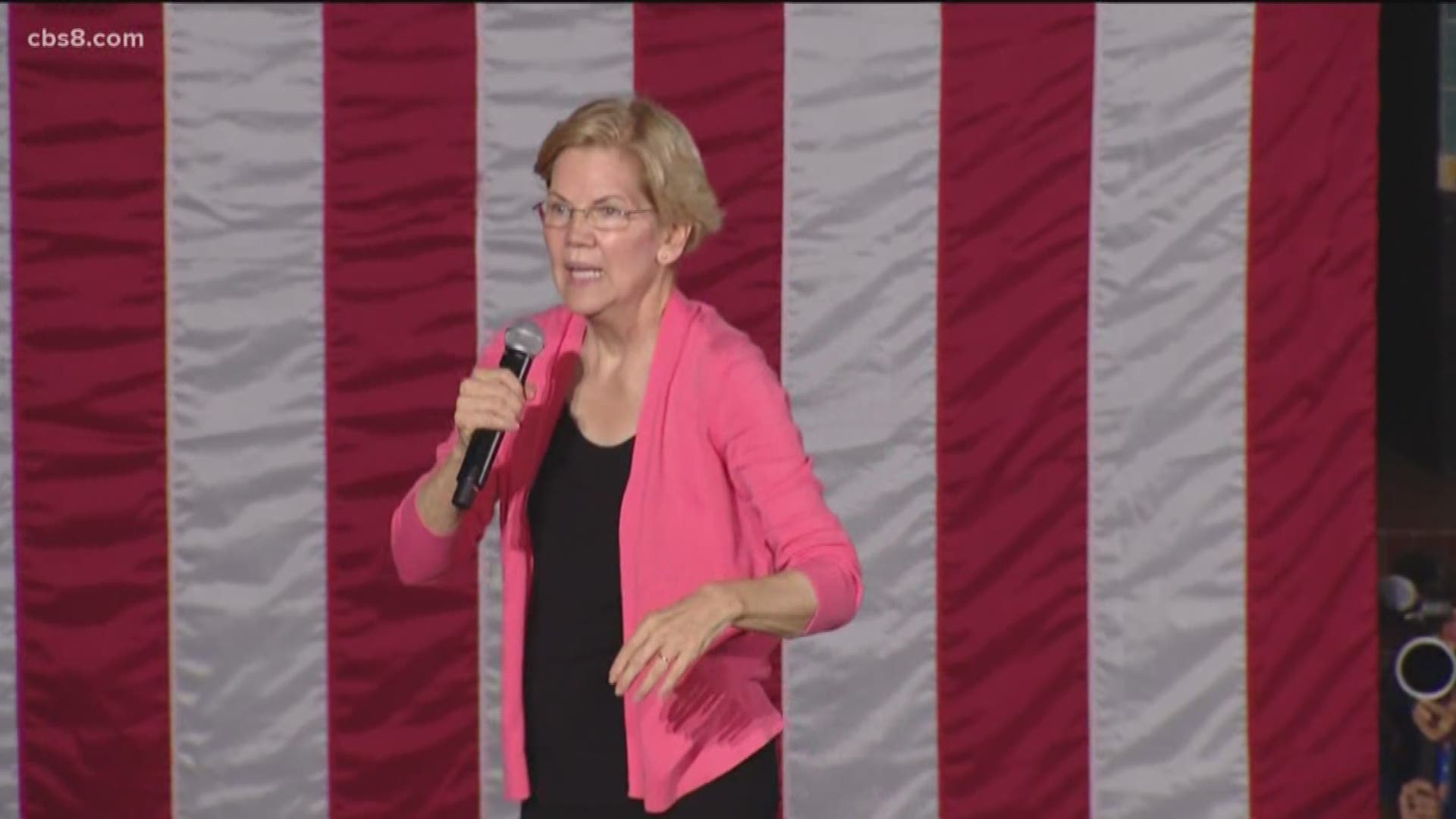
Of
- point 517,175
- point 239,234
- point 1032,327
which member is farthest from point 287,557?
point 1032,327

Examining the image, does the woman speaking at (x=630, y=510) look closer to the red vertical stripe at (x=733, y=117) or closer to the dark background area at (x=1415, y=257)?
the red vertical stripe at (x=733, y=117)

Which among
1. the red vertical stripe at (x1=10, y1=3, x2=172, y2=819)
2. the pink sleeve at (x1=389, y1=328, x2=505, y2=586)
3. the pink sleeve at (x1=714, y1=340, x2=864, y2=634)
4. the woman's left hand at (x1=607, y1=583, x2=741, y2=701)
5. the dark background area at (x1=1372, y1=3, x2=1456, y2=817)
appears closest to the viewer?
the woman's left hand at (x1=607, y1=583, x2=741, y2=701)

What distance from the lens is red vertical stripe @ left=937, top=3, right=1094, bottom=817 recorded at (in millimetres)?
2510

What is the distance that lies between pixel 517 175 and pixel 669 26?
267 millimetres

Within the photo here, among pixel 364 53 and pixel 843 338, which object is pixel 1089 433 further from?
pixel 364 53

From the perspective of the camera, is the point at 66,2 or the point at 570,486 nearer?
the point at 570,486

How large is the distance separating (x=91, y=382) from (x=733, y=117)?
869 millimetres

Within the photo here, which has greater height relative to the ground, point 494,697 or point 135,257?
point 135,257

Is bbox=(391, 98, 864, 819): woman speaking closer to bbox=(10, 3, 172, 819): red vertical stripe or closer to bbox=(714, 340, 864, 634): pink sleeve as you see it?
bbox=(714, 340, 864, 634): pink sleeve

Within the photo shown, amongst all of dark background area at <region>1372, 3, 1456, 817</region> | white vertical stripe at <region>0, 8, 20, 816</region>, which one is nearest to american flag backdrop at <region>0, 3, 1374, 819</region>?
white vertical stripe at <region>0, 8, 20, 816</region>

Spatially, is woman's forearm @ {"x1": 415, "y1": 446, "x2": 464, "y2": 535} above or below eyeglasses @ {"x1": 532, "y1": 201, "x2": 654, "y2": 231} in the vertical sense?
below

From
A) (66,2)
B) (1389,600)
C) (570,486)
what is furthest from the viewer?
(1389,600)

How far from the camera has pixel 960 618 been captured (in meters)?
2.53

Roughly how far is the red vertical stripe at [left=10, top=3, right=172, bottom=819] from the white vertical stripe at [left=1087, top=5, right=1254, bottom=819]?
1.19 metres
